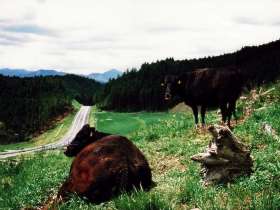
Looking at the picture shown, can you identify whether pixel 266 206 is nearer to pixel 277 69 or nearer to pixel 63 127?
pixel 277 69

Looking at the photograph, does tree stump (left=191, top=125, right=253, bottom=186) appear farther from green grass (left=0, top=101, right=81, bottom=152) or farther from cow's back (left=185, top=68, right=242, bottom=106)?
green grass (left=0, top=101, right=81, bottom=152)

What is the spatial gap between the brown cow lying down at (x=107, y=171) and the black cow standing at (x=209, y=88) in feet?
31.9

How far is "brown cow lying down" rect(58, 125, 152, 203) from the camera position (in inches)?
453

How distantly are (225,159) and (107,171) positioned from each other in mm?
3014

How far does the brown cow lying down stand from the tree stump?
1790 mm

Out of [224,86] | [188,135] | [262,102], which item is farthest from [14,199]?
[262,102]

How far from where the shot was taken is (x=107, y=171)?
37.9 feet

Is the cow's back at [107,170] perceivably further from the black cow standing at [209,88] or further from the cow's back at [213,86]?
the cow's back at [213,86]

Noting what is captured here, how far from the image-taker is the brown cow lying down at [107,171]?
37.8 ft

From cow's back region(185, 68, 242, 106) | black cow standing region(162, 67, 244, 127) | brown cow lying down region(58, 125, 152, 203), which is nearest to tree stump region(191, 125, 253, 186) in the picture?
brown cow lying down region(58, 125, 152, 203)

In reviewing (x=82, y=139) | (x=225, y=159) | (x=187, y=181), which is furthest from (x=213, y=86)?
(x=187, y=181)

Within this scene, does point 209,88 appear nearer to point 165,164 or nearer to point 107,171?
point 165,164

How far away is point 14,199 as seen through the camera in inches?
600

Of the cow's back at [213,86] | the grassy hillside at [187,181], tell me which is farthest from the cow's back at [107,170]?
the cow's back at [213,86]
